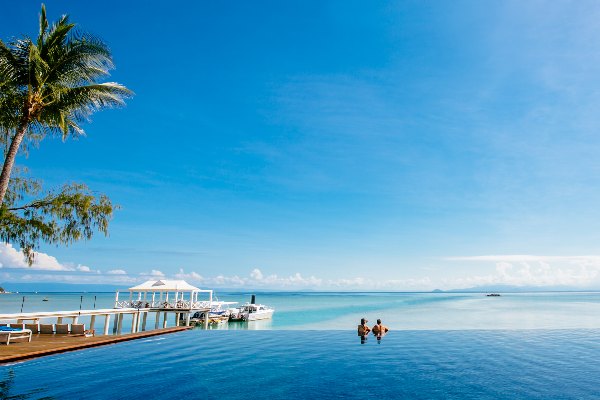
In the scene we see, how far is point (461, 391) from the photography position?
15680mm

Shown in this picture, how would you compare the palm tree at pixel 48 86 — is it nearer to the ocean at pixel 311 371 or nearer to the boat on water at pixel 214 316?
the ocean at pixel 311 371

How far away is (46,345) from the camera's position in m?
18.9

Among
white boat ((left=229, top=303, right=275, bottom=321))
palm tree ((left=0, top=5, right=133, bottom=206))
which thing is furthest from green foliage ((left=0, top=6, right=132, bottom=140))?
white boat ((left=229, top=303, right=275, bottom=321))

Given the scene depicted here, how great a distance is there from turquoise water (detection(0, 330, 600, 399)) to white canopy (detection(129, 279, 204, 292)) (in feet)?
30.4

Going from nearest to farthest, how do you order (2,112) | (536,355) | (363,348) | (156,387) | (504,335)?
(2,112), (156,387), (536,355), (363,348), (504,335)

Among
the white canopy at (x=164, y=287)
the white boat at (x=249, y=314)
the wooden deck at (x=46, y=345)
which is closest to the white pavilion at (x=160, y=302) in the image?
the white canopy at (x=164, y=287)

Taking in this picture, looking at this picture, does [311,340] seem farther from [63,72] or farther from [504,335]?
[63,72]

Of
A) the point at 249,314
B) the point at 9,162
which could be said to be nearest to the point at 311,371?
the point at 9,162

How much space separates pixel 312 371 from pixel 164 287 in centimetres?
2587

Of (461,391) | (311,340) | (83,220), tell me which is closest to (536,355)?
(461,391)

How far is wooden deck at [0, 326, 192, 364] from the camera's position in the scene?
53.2 feet

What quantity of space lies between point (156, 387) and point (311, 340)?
19012 mm

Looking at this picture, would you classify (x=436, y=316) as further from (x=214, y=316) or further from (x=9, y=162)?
(x=9, y=162)

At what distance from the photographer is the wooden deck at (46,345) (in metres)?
16.2
